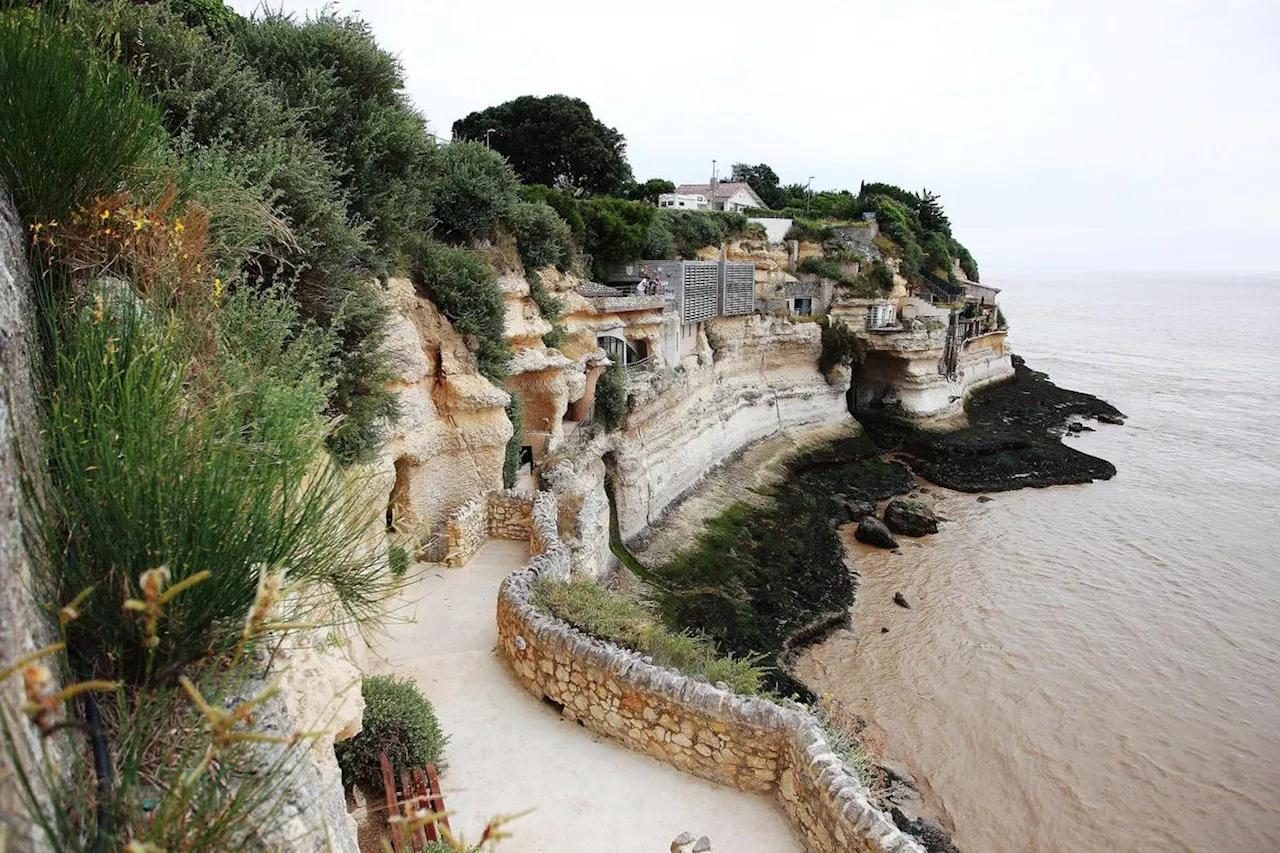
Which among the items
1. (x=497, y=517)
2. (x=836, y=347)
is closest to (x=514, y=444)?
(x=497, y=517)

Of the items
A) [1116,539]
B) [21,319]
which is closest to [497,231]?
[21,319]

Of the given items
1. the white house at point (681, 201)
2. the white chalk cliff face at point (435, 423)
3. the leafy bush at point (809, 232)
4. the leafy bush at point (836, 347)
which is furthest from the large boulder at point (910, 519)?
the white house at point (681, 201)

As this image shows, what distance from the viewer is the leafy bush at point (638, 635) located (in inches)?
286

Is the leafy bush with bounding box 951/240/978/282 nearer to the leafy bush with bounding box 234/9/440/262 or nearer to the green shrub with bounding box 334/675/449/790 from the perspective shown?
the leafy bush with bounding box 234/9/440/262

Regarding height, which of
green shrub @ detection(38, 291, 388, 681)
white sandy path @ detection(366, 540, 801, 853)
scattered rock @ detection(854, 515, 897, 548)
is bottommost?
scattered rock @ detection(854, 515, 897, 548)

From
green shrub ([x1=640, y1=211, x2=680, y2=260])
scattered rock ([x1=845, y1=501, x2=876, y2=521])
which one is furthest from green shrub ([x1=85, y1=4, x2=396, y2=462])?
green shrub ([x1=640, y1=211, x2=680, y2=260])

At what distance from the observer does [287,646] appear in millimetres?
3385

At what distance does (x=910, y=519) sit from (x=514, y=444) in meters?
13.6

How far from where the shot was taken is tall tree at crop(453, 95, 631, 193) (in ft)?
107

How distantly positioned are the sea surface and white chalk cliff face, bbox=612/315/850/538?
6119 mm

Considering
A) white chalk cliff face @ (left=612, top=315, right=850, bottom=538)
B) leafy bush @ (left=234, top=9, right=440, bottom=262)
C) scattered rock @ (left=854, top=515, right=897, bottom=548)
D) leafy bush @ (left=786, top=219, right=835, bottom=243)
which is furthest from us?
leafy bush @ (left=786, top=219, right=835, bottom=243)

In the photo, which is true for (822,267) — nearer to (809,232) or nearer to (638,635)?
(809,232)

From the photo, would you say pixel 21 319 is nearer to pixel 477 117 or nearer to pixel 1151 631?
pixel 1151 631

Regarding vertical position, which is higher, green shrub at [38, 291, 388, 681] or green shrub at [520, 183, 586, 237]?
green shrub at [520, 183, 586, 237]
